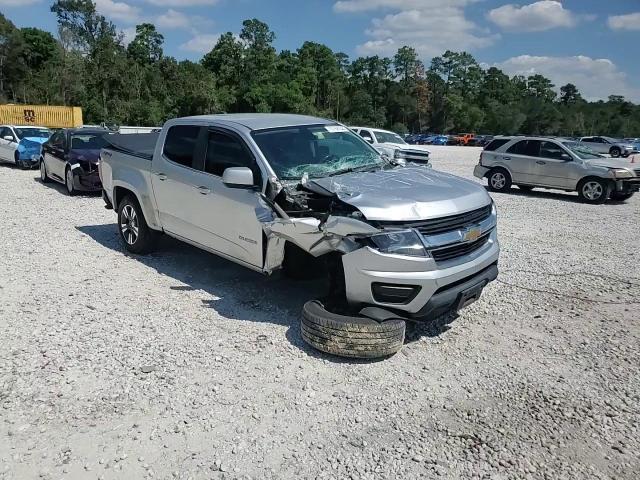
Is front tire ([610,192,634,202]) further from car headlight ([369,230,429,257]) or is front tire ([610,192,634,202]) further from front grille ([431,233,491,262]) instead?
car headlight ([369,230,429,257])

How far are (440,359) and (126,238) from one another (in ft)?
16.1

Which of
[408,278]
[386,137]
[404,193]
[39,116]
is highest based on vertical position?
[39,116]

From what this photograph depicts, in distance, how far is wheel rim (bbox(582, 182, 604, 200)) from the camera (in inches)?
543

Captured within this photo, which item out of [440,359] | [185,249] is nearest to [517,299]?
[440,359]

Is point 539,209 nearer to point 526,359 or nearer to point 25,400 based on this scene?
point 526,359

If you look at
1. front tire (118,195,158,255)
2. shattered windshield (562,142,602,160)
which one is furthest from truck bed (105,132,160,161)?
shattered windshield (562,142,602,160)

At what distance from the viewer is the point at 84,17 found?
9712 cm

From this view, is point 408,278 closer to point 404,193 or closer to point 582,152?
point 404,193

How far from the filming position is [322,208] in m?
4.55

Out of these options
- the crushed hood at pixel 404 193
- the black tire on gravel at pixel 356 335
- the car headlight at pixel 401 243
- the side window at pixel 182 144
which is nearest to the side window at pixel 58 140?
the side window at pixel 182 144

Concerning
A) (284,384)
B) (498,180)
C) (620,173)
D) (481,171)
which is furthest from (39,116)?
(284,384)

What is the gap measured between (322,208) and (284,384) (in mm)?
1541

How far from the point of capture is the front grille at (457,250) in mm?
4175

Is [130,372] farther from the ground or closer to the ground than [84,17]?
closer to the ground
